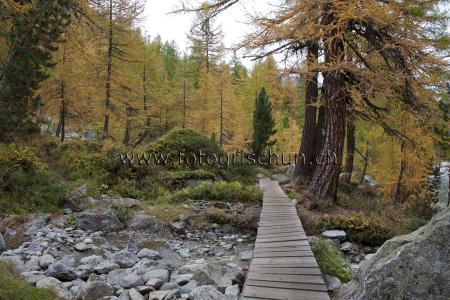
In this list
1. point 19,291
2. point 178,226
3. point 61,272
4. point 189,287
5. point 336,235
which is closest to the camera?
point 19,291

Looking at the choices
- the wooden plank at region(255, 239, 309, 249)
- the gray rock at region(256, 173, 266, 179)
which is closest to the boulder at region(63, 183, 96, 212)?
the wooden plank at region(255, 239, 309, 249)

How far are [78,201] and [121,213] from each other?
1499mm

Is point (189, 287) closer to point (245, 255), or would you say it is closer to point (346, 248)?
point (245, 255)

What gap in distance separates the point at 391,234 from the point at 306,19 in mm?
5473

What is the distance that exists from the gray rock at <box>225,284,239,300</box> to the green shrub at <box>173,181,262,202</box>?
18.6 ft

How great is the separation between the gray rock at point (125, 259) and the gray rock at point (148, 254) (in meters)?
0.26

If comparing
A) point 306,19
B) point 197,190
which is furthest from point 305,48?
point 197,190

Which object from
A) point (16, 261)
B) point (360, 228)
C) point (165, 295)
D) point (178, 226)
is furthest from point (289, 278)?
point (360, 228)

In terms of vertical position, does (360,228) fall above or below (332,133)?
below

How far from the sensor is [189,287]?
461 cm

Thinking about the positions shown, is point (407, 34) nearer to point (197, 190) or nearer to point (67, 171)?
point (197, 190)

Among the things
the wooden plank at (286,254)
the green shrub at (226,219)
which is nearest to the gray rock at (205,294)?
the wooden plank at (286,254)

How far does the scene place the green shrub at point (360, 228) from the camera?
802 cm

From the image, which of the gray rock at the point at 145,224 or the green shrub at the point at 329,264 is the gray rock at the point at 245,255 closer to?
the green shrub at the point at 329,264
